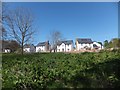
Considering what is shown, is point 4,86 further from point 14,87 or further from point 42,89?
point 42,89

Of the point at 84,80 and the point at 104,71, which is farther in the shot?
the point at 104,71

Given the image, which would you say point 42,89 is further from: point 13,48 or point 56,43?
point 56,43

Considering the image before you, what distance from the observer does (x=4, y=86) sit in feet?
15.8

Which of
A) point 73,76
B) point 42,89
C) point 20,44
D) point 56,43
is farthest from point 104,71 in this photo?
point 56,43

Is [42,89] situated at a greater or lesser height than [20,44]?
lesser

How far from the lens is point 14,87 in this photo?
4688mm

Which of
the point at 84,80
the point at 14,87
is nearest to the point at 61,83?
the point at 84,80

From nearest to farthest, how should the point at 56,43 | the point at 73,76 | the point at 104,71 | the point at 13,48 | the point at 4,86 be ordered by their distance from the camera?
the point at 4,86 < the point at 73,76 < the point at 104,71 < the point at 13,48 < the point at 56,43

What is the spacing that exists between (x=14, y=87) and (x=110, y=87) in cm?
200

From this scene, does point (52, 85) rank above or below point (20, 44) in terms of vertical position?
below

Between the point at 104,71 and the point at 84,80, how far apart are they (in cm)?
99

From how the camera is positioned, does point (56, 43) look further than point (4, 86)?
Yes

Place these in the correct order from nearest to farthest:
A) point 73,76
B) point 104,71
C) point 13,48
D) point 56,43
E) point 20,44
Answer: point 73,76 → point 104,71 → point 20,44 → point 13,48 → point 56,43

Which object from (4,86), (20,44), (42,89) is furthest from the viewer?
(20,44)
